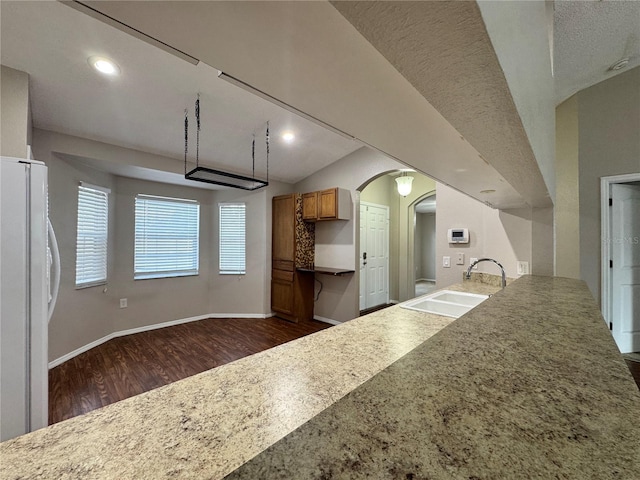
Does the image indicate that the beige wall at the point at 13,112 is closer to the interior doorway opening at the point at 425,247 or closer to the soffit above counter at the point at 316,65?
the soffit above counter at the point at 316,65

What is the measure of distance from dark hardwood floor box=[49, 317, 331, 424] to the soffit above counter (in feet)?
9.65

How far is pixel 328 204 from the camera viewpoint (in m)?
4.23

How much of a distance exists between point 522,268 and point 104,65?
4.07 metres

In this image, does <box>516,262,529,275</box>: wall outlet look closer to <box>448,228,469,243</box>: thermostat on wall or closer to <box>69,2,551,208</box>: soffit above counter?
<box>448,228,469,243</box>: thermostat on wall

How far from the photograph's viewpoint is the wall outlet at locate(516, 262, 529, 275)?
262 centimetres

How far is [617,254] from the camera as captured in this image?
11.0ft

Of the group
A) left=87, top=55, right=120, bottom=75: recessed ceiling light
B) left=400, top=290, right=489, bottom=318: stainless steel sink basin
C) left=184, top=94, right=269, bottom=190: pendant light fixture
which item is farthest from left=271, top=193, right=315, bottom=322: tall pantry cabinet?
left=87, top=55, right=120, bottom=75: recessed ceiling light

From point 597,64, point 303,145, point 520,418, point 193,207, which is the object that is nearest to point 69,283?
point 193,207

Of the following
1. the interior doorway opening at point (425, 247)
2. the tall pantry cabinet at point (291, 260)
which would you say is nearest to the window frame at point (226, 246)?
the tall pantry cabinet at point (291, 260)

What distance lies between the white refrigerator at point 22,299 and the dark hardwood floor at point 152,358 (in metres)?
1.04

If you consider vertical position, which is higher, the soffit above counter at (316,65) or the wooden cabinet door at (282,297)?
the soffit above counter at (316,65)

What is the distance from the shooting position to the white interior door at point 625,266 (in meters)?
3.34

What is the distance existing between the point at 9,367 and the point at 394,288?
5.48 meters

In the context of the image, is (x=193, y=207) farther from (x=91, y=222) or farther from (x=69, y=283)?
(x=69, y=283)
